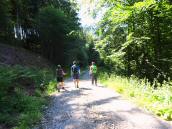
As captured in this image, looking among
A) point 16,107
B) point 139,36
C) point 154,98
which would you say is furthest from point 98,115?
point 139,36

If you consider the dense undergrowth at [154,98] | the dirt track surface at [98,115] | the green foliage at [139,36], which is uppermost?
the green foliage at [139,36]

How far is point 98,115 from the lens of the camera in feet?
36.7

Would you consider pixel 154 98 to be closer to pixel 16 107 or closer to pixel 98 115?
pixel 98 115

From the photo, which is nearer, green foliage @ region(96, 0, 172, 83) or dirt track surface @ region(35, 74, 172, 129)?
dirt track surface @ region(35, 74, 172, 129)

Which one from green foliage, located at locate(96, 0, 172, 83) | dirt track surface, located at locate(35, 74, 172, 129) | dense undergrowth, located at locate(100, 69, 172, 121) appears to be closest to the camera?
dirt track surface, located at locate(35, 74, 172, 129)

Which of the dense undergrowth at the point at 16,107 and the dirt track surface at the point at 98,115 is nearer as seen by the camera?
the dirt track surface at the point at 98,115

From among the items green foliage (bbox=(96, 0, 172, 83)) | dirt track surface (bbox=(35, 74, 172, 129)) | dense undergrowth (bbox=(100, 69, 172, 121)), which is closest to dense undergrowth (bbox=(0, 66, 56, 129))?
dirt track surface (bbox=(35, 74, 172, 129))

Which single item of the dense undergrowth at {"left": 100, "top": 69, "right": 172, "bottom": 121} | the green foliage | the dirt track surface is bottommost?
the dirt track surface

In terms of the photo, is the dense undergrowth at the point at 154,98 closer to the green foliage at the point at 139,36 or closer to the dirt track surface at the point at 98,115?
the dirt track surface at the point at 98,115

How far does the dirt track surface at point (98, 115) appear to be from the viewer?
32.2 feet

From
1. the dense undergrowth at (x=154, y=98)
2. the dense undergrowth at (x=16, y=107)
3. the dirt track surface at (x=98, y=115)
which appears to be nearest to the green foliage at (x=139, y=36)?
the dense undergrowth at (x=154, y=98)

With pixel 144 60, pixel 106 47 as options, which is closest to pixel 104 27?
pixel 106 47

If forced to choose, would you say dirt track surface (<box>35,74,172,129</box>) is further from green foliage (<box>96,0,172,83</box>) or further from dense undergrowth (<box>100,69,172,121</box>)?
green foliage (<box>96,0,172,83</box>)

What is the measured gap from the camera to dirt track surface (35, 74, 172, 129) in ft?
32.2
